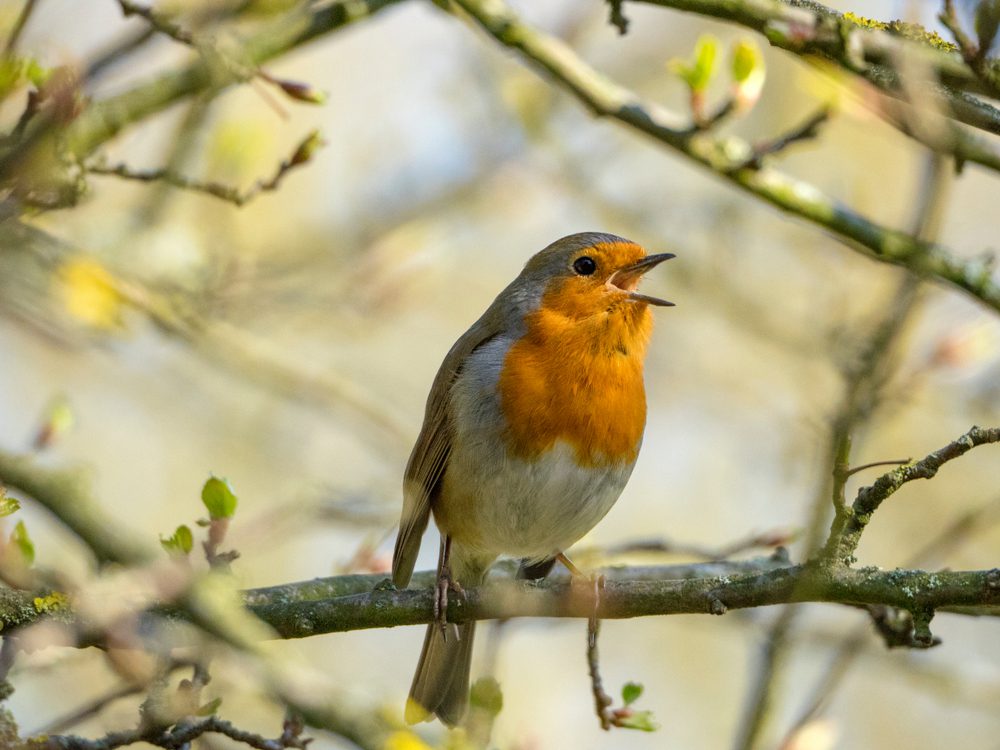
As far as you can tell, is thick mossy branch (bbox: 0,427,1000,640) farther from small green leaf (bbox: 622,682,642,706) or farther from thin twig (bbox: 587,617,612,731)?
small green leaf (bbox: 622,682,642,706)

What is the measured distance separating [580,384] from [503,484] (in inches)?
17.7

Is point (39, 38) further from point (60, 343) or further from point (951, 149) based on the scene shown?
point (951, 149)

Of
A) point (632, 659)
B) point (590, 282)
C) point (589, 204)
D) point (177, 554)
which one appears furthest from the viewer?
point (632, 659)

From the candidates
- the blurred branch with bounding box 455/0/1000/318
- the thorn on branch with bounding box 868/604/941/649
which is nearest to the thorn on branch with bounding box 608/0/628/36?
the blurred branch with bounding box 455/0/1000/318

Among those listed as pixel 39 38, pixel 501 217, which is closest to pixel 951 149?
pixel 39 38

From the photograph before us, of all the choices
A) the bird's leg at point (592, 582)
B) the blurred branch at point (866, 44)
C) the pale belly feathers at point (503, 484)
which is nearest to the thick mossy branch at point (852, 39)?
the blurred branch at point (866, 44)

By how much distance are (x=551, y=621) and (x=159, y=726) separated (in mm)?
1934

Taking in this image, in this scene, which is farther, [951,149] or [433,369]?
[433,369]

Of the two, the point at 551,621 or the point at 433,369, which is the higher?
the point at 551,621

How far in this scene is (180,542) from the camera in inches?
132

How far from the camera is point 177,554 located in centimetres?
329

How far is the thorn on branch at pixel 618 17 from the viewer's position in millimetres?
3797

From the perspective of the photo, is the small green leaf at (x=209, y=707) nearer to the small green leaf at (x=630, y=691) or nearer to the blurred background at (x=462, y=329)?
the blurred background at (x=462, y=329)

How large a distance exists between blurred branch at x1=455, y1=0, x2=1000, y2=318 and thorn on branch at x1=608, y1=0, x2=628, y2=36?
0.31 meters
